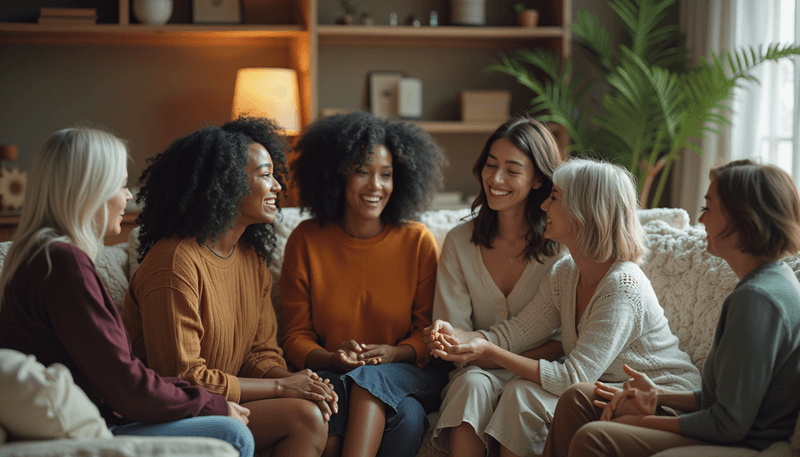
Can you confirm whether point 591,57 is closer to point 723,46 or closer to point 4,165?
point 723,46

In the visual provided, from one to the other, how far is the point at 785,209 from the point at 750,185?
8 cm

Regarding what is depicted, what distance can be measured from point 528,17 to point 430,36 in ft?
1.79

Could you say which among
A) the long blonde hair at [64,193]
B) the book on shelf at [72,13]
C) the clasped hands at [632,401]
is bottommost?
the clasped hands at [632,401]

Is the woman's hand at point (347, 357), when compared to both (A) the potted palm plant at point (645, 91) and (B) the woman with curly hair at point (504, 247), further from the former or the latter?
(A) the potted palm plant at point (645, 91)

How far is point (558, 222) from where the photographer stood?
178 cm

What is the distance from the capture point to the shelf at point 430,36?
11.4 ft

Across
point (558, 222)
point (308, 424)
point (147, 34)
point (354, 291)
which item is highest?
point (147, 34)

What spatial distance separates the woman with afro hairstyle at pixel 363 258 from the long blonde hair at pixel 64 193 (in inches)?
31.4

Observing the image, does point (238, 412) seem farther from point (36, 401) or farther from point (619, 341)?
point (619, 341)

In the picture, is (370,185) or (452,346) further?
(370,185)

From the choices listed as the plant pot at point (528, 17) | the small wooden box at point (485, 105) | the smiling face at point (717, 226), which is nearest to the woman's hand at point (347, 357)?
the smiling face at point (717, 226)

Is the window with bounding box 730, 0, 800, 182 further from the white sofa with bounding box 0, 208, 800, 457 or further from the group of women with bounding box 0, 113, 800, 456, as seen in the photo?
the group of women with bounding box 0, 113, 800, 456

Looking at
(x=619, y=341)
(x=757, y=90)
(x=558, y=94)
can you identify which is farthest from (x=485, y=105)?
(x=619, y=341)

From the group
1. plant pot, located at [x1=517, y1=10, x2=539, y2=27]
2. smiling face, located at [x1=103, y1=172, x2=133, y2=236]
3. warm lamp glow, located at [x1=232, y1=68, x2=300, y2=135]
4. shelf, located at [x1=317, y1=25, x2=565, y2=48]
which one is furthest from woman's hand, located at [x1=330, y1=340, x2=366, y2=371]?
plant pot, located at [x1=517, y1=10, x2=539, y2=27]
